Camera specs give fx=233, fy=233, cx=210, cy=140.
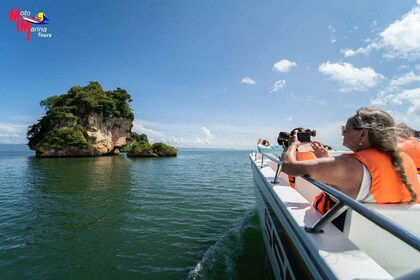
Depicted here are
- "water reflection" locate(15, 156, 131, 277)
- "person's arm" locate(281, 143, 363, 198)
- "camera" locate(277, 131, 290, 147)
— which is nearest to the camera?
"person's arm" locate(281, 143, 363, 198)

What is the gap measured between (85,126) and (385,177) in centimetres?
5568

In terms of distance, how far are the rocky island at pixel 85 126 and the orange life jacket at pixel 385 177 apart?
1910 inches

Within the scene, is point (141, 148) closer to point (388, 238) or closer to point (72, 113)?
point (72, 113)

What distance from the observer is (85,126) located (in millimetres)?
49812

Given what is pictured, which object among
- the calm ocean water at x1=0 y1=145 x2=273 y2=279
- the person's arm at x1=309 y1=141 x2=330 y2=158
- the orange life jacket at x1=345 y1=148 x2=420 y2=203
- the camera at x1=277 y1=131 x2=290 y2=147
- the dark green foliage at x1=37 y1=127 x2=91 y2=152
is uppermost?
the dark green foliage at x1=37 y1=127 x2=91 y2=152

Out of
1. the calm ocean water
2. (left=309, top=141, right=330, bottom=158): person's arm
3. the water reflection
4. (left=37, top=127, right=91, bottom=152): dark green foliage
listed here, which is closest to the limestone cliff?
(left=37, top=127, right=91, bottom=152): dark green foliage

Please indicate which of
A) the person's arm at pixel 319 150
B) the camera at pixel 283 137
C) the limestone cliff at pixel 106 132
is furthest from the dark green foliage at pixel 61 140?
the person's arm at pixel 319 150

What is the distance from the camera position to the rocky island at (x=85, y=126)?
147 ft

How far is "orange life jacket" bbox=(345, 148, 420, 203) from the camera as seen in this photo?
5.85ft

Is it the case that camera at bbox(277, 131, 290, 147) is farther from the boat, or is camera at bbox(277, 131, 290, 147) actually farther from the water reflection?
the water reflection

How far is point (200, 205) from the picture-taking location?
902 centimetres

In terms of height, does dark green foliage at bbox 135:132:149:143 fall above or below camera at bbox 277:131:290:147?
above

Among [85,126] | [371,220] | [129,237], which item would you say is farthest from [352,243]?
[85,126]

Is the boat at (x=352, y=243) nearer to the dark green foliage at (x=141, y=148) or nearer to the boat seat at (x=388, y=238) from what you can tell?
the boat seat at (x=388, y=238)
